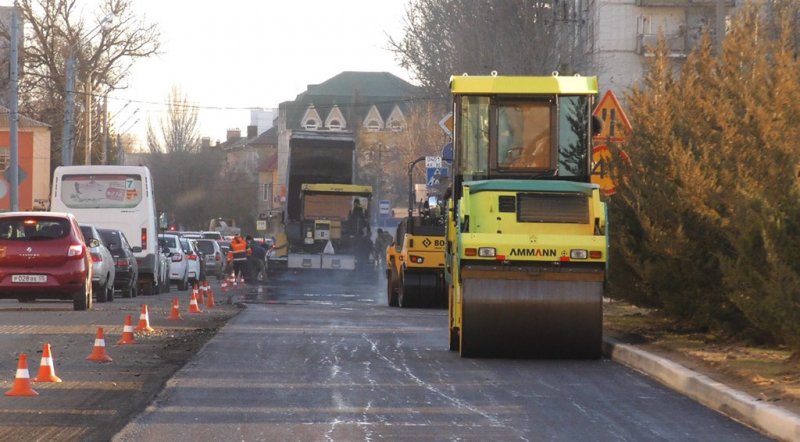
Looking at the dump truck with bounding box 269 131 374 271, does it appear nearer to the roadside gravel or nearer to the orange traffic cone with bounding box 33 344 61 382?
the roadside gravel

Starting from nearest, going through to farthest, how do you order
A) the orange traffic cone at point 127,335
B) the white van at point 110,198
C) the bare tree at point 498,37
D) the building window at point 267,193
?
1. the orange traffic cone at point 127,335
2. the white van at point 110,198
3. the bare tree at point 498,37
4. the building window at point 267,193

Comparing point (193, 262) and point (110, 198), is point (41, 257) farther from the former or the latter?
point (193, 262)

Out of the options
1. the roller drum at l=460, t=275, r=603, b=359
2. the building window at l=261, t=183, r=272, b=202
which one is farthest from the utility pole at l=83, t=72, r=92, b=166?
the building window at l=261, t=183, r=272, b=202

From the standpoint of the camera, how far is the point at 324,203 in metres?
48.3

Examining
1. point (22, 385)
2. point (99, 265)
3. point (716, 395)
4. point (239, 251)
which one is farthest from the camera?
point (239, 251)

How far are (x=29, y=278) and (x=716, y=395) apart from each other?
50.7ft

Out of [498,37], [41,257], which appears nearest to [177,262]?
[498,37]

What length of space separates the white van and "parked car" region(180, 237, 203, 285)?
10.5 m

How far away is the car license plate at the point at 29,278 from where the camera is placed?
24312 millimetres

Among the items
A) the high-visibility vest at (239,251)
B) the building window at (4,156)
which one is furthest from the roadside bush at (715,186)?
the building window at (4,156)

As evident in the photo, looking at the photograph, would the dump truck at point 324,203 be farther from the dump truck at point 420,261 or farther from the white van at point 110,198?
the dump truck at point 420,261

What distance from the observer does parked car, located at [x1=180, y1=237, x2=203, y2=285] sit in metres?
45.4

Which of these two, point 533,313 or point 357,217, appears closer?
point 533,313

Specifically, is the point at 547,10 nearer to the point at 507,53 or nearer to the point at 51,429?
the point at 507,53
